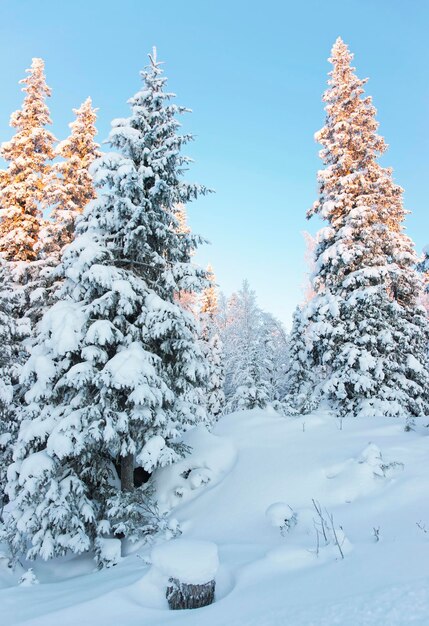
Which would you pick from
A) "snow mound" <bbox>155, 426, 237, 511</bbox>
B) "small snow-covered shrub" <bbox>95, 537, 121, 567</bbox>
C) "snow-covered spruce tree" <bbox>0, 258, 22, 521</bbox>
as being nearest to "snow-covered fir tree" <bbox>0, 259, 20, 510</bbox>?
"snow-covered spruce tree" <bbox>0, 258, 22, 521</bbox>

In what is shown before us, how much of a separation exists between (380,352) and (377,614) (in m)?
13.0

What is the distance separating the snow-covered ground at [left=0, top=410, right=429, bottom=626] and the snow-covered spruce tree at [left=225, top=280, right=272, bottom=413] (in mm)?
7939

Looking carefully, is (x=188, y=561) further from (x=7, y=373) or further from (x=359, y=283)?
(x=359, y=283)

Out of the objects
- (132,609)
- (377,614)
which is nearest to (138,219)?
(132,609)

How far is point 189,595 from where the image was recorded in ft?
16.5

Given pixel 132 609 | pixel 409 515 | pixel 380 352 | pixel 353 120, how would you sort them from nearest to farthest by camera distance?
pixel 132 609 < pixel 409 515 < pixel 380 352 < pixel 353 120

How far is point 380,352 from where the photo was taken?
15.4m

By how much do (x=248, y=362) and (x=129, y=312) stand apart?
1778 centimetres

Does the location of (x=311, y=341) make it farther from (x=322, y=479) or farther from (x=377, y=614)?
(x=377, y=614)

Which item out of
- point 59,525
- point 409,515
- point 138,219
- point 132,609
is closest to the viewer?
point 132,609

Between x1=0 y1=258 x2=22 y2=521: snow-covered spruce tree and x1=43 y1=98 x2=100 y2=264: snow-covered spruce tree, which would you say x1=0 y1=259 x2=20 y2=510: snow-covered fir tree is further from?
x1=43 y1=98 x2=100 y2=264: snow-covered spruce tree

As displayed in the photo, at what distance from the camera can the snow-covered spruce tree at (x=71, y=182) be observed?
16.3m

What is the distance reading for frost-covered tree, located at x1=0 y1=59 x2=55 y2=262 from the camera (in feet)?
56.9

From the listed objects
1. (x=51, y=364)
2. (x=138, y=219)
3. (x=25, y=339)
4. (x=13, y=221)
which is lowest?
(x=51, y=364)
